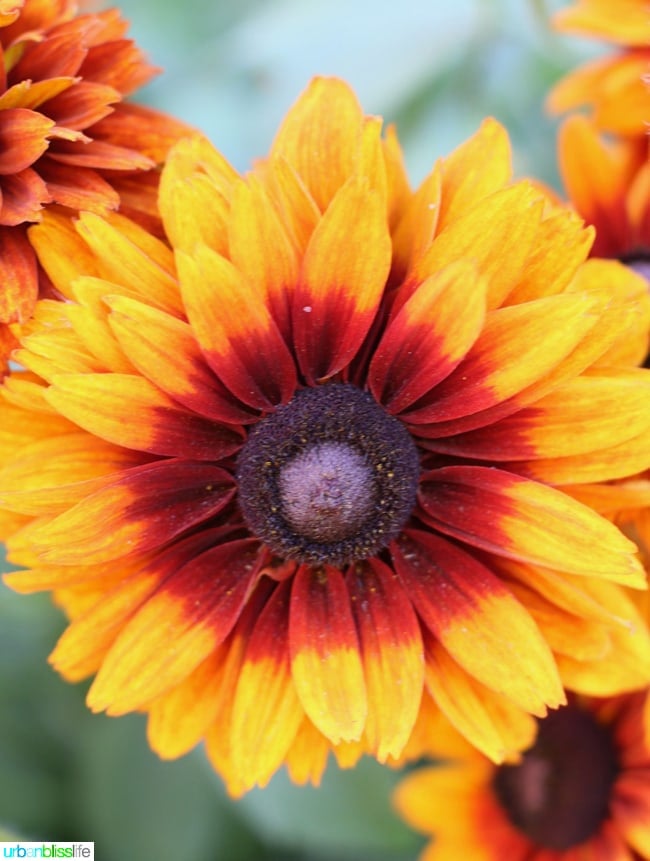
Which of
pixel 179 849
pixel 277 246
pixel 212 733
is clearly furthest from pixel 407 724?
pixel 179 849

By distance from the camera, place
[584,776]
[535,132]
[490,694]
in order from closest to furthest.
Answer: [490,694], [584,776], [535,132]

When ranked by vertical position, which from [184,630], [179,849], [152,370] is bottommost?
[179,849]

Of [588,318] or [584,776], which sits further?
[584,776]

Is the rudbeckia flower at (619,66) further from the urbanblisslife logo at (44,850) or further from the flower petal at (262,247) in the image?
the urbanblisslife logo at (44,850)

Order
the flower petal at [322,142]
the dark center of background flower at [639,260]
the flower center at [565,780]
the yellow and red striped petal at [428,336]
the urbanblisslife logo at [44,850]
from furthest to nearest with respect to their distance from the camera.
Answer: the flower center at [565,780], the dark center of background flower at [639,260], the urbanblisslife logo at [44,850], the flower petal at [322,142], the yellow and red striped petal at [428,336]

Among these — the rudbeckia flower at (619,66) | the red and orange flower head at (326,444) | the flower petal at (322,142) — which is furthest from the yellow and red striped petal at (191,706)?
the rudbeckia flower at (619,66)

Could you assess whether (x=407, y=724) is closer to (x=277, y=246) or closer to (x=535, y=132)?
(x=277, y=246)
